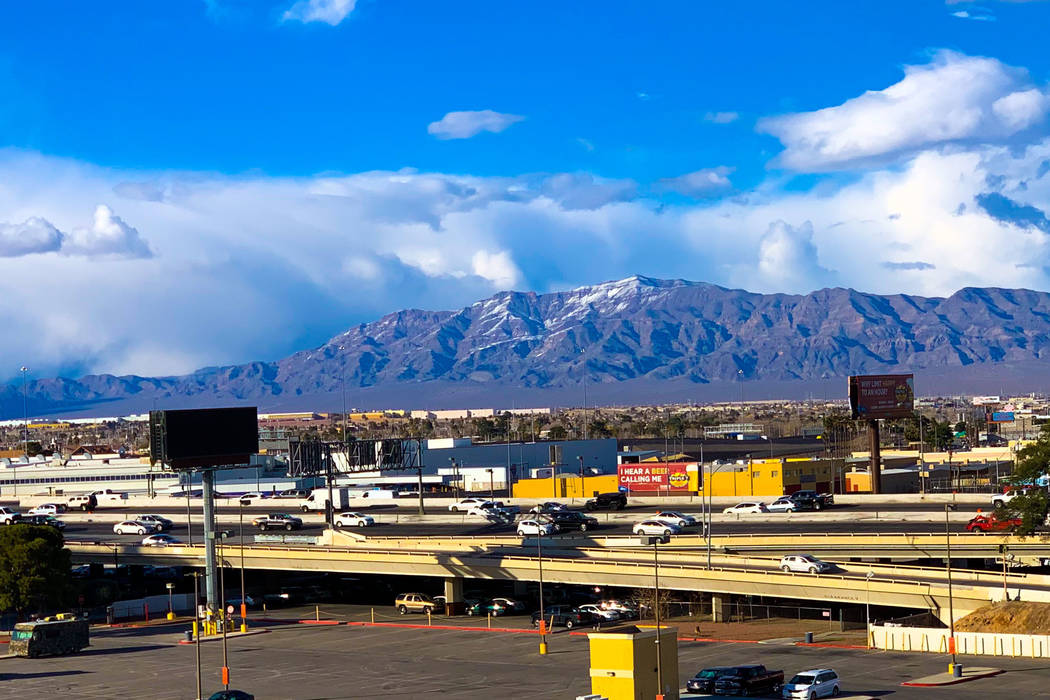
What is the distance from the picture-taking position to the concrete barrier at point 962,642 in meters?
62.4

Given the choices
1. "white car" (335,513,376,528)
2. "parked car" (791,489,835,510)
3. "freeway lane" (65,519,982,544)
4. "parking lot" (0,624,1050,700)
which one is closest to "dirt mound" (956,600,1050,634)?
"parking lot" (0,624,1050,700)

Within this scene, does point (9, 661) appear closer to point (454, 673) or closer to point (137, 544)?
point (454, 673)

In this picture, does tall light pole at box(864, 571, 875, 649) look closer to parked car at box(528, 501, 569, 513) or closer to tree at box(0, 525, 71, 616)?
parked car at box(528, 501, 569, 513)

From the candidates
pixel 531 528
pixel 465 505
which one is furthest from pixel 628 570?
pixel 465 505

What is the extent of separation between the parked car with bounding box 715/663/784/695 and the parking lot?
10.4 ft

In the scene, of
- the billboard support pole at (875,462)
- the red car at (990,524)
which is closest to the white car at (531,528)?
the red car at (990,524)

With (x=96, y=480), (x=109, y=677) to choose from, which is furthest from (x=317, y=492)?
(x=109, y=677)

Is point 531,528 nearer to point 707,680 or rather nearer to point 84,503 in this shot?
point 707,680

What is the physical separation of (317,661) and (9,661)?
18.3 metres

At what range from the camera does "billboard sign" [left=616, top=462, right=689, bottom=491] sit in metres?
132

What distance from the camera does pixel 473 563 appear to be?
291 ft

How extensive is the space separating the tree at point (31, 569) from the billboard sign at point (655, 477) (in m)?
56.0

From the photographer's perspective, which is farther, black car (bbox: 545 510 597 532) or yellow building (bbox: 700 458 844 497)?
yellow building (bbox: 700 458 844 497)

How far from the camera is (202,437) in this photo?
9875 cm
